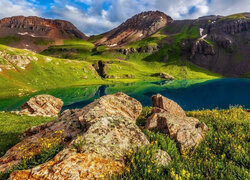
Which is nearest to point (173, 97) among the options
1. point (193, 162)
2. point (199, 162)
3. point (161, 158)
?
point (193, 162)

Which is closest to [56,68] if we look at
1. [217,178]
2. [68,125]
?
[68,125]

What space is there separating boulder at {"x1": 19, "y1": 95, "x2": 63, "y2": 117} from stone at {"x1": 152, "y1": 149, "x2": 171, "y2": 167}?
34.2 meters

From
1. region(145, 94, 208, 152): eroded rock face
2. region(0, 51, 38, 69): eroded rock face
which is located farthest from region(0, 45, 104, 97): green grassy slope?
region(145, 94, 208, 152): eroded rock face

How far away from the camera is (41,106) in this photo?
38.5 meters

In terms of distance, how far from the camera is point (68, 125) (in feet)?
36.3

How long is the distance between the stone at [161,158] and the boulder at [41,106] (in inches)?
1345

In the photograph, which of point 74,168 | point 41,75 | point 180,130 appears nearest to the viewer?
point 74,168

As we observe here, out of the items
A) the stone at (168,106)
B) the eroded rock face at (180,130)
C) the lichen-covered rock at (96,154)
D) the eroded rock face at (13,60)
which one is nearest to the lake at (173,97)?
the stone at (168,106)

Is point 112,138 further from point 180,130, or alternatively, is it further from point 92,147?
point 180,130

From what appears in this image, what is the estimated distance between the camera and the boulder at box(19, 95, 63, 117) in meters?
35.4

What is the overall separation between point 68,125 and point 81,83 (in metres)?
108

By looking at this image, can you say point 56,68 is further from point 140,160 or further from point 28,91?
point 140,160

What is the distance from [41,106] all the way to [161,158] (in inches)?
1553

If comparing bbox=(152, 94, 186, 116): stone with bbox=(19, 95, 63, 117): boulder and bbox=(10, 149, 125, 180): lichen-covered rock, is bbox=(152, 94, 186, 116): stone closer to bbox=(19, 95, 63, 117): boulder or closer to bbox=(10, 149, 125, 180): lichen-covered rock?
bbox=(10, 149, 125, 180): lichen-covered rock
